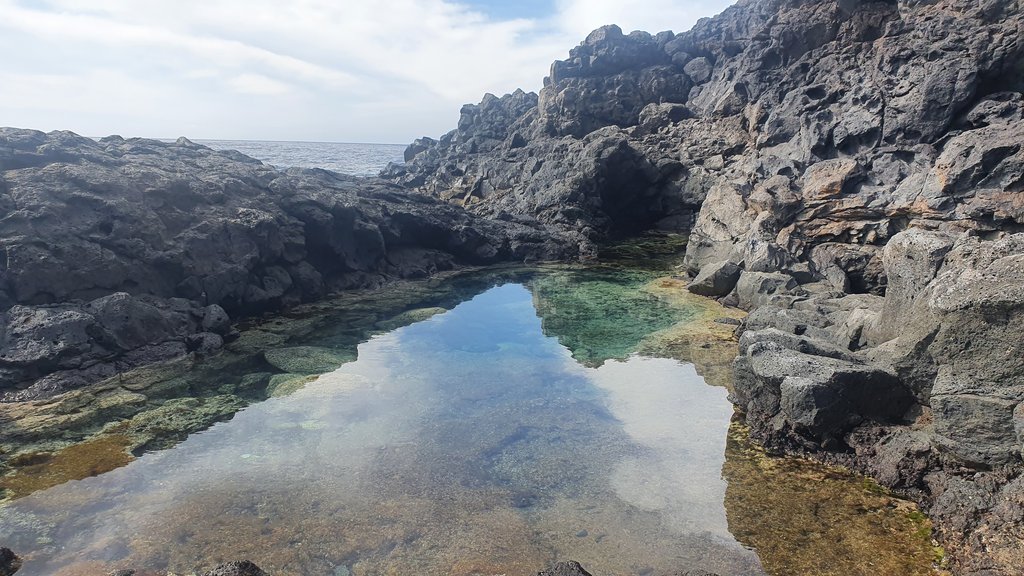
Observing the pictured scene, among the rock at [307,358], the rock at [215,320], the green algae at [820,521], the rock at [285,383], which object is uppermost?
the green algae at [820,521]

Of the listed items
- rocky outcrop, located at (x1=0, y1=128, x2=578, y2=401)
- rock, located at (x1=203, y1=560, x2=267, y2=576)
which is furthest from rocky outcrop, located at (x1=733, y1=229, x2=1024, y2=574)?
rocky outcrop, located at (x1=0, y1=128, x2=578, y2=401)

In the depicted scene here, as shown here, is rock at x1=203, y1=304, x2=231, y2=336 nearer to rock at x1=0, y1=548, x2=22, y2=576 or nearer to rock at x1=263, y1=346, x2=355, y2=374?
rock at x1=263, y1=346, x2=355, y2=374

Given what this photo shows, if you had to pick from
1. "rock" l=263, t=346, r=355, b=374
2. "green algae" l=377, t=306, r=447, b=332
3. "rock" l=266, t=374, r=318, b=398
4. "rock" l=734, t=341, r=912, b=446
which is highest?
"rock" l=734, t=341, r=912, b=446

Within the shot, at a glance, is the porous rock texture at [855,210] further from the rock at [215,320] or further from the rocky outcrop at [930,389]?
the rock at [215,320]

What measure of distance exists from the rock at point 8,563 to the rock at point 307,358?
282 inches

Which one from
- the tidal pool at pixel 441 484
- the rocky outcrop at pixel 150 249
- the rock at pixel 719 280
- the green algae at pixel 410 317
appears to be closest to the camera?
the tidal pool at pixel 441 484

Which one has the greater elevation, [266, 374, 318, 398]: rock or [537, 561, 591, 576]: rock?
[537, 561, 591, 576]: rock

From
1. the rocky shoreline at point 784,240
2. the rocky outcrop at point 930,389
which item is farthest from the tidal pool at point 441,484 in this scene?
the rocky shoreline at point 784,240

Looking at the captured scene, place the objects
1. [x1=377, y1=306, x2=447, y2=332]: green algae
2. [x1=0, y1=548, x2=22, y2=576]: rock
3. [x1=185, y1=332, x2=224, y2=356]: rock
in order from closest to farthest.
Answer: [x1=0, y1=548, x2=22, y2=576]: rock, [x1=185, y1=332, x2=224, y2=356]: rock, [x1=377, y1=306, x2=447, y2=332]: green algae

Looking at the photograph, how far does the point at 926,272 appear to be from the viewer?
32.4ft

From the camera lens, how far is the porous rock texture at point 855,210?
782cm

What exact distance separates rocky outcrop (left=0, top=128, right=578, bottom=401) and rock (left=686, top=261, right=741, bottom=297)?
11.9 meters

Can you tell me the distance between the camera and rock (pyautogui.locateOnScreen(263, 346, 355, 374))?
14297mm

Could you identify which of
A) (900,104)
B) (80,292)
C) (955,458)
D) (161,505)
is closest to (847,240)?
(900,104)
